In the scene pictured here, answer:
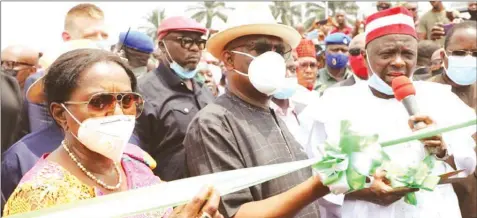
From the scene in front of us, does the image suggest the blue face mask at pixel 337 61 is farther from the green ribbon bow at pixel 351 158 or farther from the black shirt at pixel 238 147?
the green ribbon bow at pixel 351 158

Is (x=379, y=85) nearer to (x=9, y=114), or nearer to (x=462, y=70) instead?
(x=462, y=70)

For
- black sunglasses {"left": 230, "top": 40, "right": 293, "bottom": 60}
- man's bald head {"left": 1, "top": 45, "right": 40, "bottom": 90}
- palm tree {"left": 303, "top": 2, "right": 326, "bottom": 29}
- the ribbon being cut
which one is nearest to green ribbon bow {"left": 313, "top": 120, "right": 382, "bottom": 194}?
the ribbon being cut

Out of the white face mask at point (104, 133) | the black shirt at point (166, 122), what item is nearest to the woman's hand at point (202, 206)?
the white face mask at point (104, 133)

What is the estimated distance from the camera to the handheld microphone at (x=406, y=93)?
3.52 m

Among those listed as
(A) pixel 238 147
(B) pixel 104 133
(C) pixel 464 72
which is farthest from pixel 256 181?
(C) pixel 464 72

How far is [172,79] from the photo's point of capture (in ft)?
18.0

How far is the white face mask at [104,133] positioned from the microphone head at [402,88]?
5.09ft

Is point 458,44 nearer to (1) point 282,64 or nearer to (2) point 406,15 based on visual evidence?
(2) point 406,15

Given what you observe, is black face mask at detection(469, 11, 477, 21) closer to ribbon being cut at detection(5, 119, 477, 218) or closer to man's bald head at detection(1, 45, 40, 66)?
man's bald head at detection(1, 45, 40, 66)

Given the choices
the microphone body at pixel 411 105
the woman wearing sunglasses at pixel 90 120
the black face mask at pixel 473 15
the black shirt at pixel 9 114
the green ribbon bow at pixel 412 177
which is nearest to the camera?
the woman wearing sunglasses at pixel 90 120

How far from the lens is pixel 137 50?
261 inches

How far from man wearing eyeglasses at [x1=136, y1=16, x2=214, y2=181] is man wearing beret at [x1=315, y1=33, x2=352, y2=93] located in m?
2.70

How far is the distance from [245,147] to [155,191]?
3.26ft

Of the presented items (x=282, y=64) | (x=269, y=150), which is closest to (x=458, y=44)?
(x=282, y=64)
